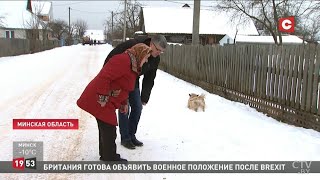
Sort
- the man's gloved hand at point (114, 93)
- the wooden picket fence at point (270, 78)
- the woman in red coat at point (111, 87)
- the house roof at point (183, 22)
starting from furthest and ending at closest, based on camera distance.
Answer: the house roof at point (183, 22) → the wooden picket fence at point (270, 78) → the man's gloved hand at point (114, 93) → the woman in red coat at point (111, 87)

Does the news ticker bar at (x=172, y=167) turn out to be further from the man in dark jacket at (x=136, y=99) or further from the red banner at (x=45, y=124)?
the red banner at (x=45, y=124)

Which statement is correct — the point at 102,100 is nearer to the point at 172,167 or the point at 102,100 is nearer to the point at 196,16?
the point at 172,167

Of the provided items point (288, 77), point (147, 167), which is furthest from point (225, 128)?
point (147, 167)

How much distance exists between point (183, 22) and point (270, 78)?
39408mm

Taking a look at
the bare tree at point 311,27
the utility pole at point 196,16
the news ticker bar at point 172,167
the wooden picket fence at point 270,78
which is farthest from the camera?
the bare tree at point 311,27

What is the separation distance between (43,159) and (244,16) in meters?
31.6

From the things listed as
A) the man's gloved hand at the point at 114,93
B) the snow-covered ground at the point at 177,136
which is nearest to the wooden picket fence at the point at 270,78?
the snow-covered ground at the point at 177,136

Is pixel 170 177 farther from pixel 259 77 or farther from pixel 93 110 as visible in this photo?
pixel 259 77

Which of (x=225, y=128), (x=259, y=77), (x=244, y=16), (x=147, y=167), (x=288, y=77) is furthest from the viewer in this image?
(x=244, y=16)

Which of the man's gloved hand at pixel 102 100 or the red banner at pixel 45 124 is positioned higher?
the man's gloved hand at pixel 102 100

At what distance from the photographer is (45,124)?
21.3ft

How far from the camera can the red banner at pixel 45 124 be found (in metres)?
6.31

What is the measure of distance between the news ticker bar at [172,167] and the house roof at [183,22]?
3997cm

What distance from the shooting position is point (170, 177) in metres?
4.18
